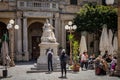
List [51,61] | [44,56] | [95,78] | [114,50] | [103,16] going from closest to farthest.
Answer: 1. [95,78]
2. [51,61]
3. [44,56]
4. [114,50]
5. [103,16]

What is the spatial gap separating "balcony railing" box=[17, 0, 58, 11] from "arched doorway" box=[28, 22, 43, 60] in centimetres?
363

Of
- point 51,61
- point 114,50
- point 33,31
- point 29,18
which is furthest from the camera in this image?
point 33,31

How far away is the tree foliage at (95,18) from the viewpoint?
121 ft

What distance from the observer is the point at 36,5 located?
38312 millimetres

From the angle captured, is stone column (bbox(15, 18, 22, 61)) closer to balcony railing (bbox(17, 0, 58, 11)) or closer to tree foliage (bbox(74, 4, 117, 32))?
balcony railing (bbox(17, 0, 58, 11))

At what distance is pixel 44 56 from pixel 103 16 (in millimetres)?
11222

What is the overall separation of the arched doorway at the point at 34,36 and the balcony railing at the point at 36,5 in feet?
11.9

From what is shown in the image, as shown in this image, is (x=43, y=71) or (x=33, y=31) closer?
(x=43, y=71)

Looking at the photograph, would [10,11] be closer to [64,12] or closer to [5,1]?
[5,1]

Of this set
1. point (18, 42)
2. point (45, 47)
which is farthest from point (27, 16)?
point (45, 47)

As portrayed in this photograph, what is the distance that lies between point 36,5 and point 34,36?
4.74m

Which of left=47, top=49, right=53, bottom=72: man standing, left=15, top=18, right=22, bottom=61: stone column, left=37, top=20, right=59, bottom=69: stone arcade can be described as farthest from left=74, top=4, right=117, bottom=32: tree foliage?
left=47, top=49, right=53, bottom=72: man standing

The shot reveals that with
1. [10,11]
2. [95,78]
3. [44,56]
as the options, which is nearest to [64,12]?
[10,11]

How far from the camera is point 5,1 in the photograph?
39000mm
